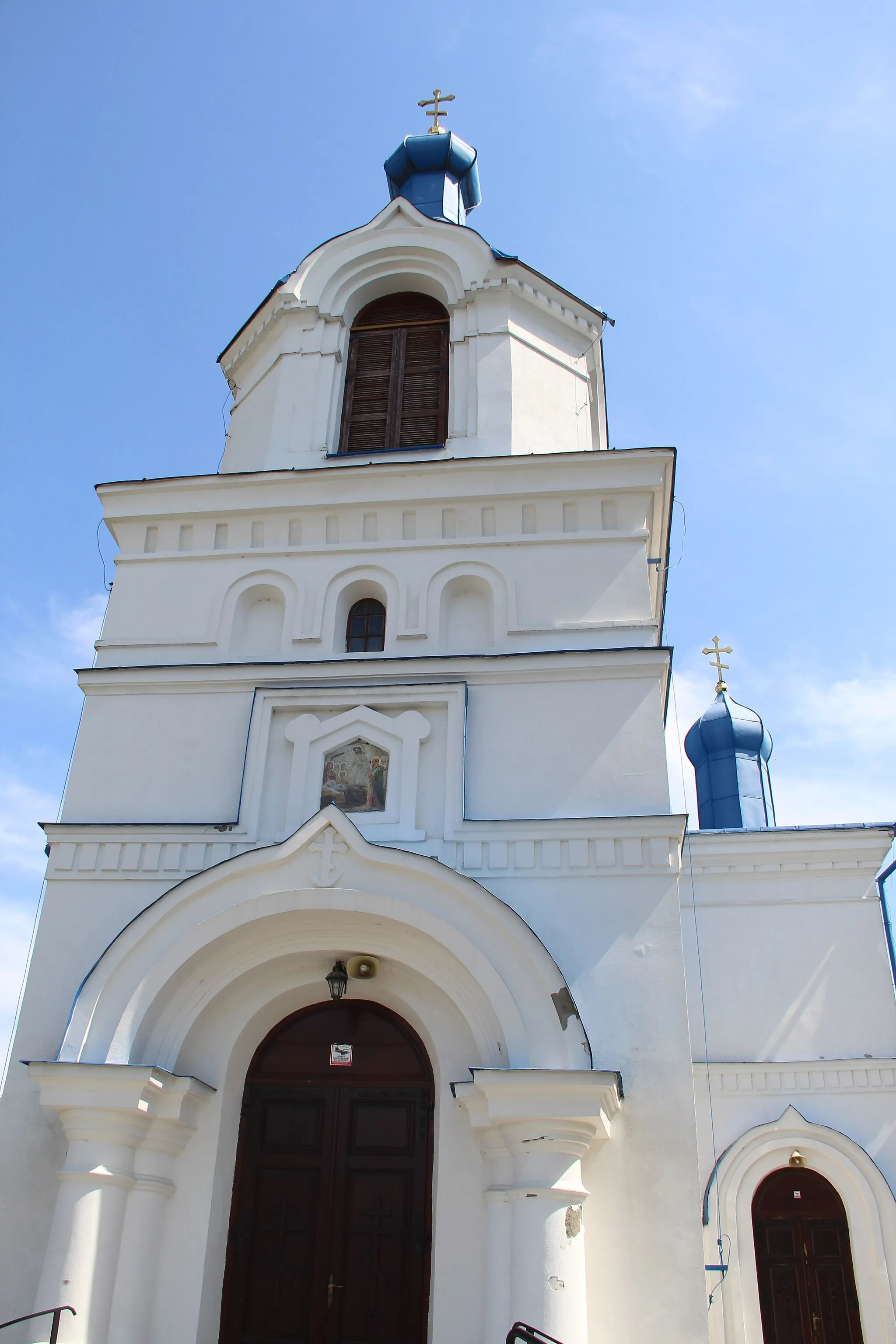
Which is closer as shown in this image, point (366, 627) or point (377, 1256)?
point (377, 1256)

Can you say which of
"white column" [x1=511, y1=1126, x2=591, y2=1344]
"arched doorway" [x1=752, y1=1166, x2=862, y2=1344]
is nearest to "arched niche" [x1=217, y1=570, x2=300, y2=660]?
"white column" [x1=511, y1=1126, x2=591, y2=1344]

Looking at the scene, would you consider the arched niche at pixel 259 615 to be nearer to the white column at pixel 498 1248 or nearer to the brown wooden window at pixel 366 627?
the brown wooden window at pixel 366 627

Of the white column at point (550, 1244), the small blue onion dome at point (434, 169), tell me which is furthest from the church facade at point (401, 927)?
the small blue onion dome at point (434, 169)

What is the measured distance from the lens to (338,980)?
7.73m

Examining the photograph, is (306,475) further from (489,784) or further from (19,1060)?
(19,1060)

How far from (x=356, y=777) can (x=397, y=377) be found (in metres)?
4.57

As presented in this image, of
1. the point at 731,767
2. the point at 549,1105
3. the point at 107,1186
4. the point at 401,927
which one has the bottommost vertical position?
the point at 107,1186

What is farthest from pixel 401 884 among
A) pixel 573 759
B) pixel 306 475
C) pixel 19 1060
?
pixel 306 475

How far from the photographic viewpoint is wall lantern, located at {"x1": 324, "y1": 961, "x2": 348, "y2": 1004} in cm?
773

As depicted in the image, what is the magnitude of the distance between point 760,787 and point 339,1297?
9927 millimetres

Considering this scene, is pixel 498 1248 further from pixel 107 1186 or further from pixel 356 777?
pixel 356 777

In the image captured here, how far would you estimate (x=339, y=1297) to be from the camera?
710 centimetres

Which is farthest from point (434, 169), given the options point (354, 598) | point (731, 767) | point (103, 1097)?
point (103, 1097)

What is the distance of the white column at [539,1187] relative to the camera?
6.22m
